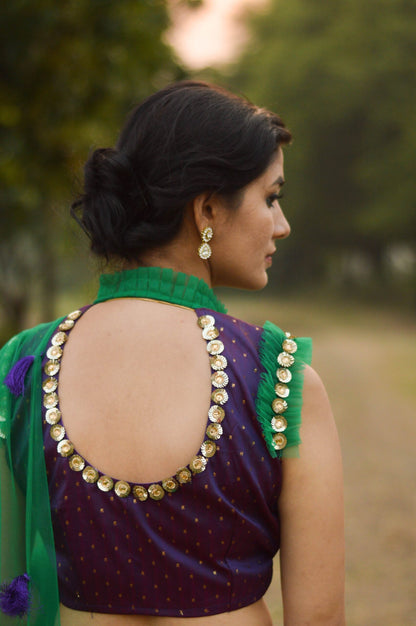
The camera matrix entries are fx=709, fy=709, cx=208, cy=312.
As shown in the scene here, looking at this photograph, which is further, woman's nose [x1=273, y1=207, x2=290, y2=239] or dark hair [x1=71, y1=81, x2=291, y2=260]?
woman's nose [x1=273, y1=207, x2=290, y2=239]

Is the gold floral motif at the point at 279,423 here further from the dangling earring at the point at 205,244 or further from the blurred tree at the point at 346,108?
the blurred tree at the point at 346,108

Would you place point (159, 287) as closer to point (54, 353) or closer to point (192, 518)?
point (54, 353)

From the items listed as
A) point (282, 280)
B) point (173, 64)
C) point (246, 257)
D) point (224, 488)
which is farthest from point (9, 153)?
point (282, 280)

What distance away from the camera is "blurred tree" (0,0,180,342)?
13.7 ft

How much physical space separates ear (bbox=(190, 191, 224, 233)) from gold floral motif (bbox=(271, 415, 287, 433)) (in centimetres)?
40

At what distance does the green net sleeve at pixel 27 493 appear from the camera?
1325 millimetres

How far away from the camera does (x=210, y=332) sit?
4.17 ft

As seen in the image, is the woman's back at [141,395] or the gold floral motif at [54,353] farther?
the gold floral motif at [54,353]

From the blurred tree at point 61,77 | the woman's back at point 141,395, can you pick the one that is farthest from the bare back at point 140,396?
the blurred tree at point 61,77

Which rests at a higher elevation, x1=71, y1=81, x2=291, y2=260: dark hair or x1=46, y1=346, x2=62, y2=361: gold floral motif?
x1=71, y1=81, x2=291, y2=260: dark hair

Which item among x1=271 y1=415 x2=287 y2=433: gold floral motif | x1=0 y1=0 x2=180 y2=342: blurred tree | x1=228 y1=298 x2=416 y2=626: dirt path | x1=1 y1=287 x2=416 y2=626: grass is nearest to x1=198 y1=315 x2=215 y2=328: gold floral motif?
x1=271 y1=415 x2=287 y2=433: gold floral motif

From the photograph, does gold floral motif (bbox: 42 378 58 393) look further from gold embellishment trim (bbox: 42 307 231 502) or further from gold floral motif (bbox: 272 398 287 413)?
gold floral motif (bbox: 272 398 287 413)

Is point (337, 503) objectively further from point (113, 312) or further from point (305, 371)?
point (113, 312)

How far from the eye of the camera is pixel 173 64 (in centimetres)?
679
